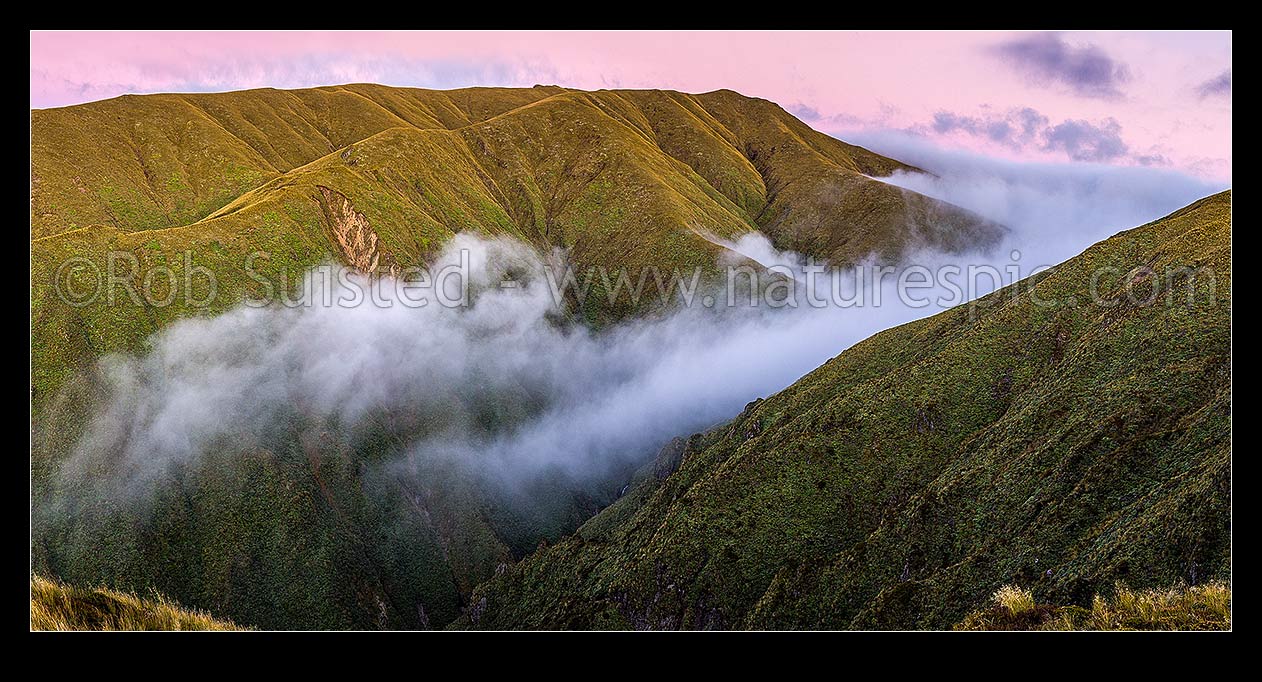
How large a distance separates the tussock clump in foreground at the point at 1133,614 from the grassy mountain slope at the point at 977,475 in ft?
48.8

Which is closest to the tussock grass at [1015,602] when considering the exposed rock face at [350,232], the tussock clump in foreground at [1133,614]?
the tussock clump in foreground at [1133,614]

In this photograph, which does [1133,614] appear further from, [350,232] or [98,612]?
[350,232]

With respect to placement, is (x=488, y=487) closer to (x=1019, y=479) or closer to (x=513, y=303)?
(x=513, y=303)

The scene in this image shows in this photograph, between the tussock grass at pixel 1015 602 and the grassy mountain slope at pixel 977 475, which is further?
the grassy mountain slope at pixel 977 475

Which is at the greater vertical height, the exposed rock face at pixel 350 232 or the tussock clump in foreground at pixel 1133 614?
the exposed rock face at pixel 350 232

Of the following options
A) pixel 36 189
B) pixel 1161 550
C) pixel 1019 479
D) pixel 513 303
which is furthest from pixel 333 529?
pixel 36 189

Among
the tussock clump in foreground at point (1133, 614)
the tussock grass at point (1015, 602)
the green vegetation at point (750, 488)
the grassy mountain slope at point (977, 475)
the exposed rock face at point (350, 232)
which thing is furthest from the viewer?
the exposed rock face at point (350, 232)

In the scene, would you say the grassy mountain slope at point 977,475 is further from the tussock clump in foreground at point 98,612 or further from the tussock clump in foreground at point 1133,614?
the tussock clump in foreground at point 98,612

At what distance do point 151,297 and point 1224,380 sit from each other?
148304 mm

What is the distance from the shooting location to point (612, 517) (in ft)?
299

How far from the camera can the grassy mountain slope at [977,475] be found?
32.6m

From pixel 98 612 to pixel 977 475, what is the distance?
46212 millimetres

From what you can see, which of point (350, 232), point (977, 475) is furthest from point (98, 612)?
point (350, 232)

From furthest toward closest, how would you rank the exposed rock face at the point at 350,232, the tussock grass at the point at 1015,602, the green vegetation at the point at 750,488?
the exposed rock face at the point at 350,232, the green vegetation at the point at 750,488, the tussock grass at the point at 1015,602
